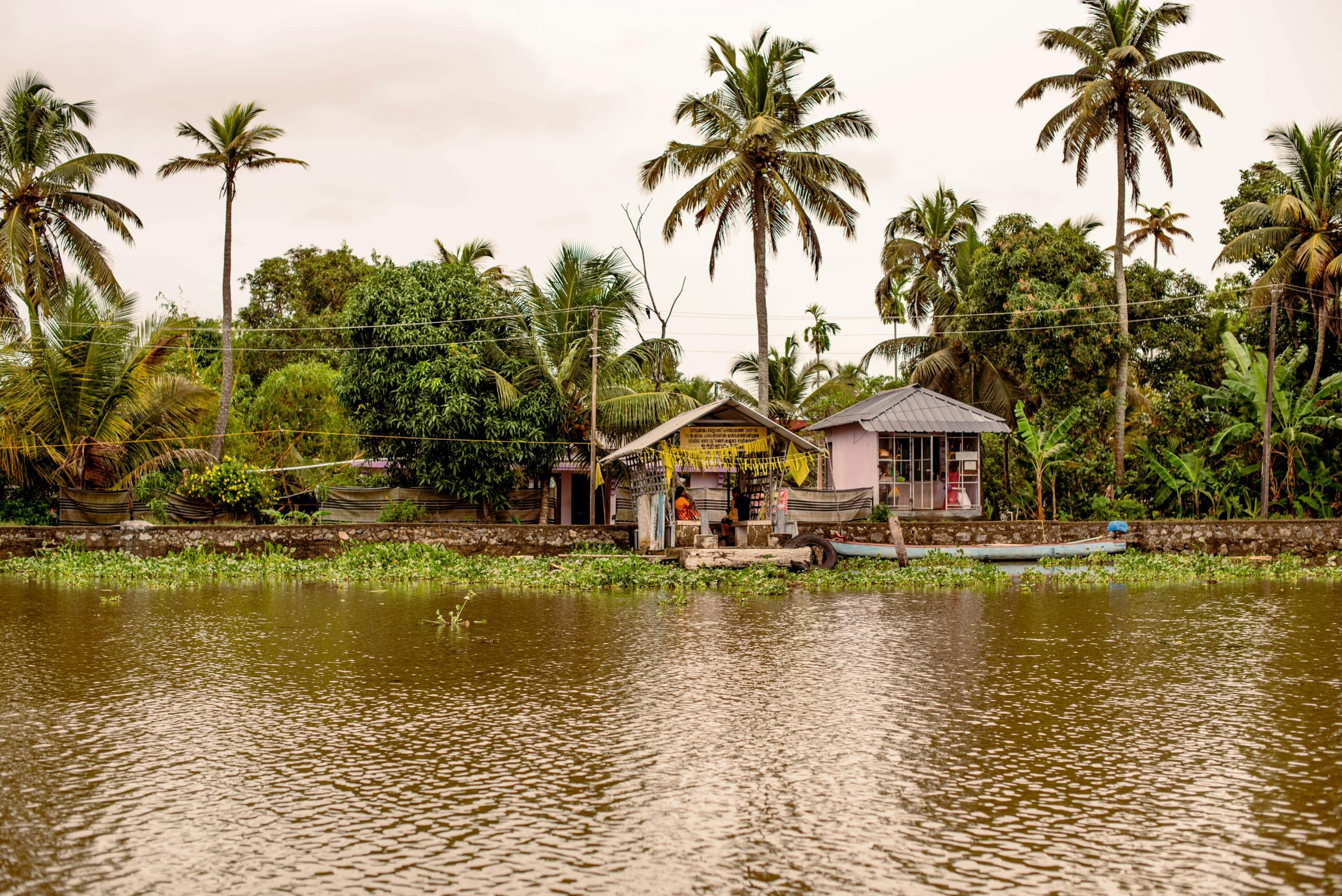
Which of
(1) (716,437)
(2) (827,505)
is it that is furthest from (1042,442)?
(1) (716,437)

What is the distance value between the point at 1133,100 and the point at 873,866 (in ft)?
95.9

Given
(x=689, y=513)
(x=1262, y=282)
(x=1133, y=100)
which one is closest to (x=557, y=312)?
(x=689, y=513)

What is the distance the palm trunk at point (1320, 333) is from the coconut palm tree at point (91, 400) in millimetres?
27675

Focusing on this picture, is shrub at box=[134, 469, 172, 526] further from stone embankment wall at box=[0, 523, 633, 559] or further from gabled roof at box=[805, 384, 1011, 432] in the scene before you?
gabled roof at box=[805, 384, 1011, 432]

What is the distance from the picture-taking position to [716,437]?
79.9ft

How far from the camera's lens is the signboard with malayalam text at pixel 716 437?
79.6 feet

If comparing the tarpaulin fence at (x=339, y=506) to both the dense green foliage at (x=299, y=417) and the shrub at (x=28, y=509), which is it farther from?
the dense green foliage at (x=299, y=417)

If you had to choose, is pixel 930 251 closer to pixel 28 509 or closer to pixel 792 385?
pixel 792 385

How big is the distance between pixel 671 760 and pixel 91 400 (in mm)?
24430

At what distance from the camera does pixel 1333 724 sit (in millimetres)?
8633

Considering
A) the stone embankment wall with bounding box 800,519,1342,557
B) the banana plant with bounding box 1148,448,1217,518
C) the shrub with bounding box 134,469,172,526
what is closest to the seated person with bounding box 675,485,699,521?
the stone embankment wall with bounding box 800,519,1342,557

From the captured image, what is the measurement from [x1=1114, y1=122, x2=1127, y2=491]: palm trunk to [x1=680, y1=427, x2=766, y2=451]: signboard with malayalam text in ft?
37.6

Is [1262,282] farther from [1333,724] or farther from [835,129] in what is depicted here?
[1333,724]

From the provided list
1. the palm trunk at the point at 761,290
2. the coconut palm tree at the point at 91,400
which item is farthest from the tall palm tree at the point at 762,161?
the coconut palm tree at the point at 91,400
